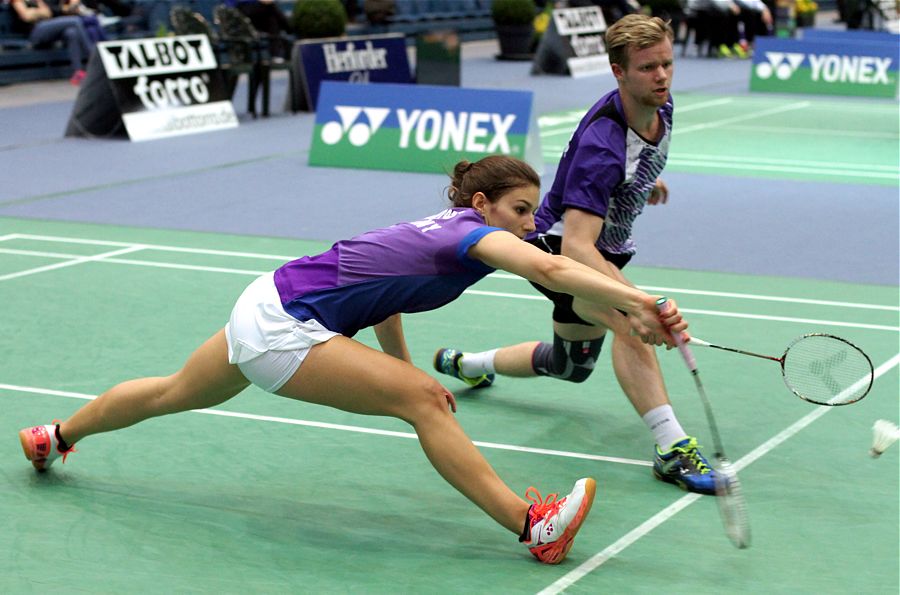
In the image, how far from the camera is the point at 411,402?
4.13m

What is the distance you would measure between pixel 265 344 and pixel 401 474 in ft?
3.57

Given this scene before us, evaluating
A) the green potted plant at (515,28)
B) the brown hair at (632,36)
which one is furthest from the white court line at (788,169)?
the green potted plant at (515,28)

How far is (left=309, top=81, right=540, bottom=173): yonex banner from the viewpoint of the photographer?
482 inches

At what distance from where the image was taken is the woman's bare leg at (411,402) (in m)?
4.13

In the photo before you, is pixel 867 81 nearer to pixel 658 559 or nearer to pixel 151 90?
pixel 151 90

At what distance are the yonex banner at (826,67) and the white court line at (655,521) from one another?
16.1 meters

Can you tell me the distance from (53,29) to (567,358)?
1633cm

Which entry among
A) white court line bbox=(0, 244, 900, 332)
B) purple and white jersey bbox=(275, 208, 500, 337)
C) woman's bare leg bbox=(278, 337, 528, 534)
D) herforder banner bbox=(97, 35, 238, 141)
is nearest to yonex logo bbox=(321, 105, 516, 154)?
herforder banner bbox=(97, 35, 238, 141)

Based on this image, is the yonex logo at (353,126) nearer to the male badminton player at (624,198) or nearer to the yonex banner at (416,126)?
the yonex banner at (416,126)

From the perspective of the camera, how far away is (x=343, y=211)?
35.9ft

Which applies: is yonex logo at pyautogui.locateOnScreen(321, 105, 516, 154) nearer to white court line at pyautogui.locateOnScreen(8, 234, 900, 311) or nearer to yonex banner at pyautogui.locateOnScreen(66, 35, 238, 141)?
yonex banner at pyautogui.locateOnScreen(66, 35, 238, 141)

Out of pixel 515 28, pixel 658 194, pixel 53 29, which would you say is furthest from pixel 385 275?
pixel 515 28

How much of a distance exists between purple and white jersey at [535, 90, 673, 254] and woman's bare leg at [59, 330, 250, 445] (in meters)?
1.42

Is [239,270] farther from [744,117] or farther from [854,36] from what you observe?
[854,36]
